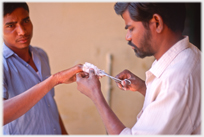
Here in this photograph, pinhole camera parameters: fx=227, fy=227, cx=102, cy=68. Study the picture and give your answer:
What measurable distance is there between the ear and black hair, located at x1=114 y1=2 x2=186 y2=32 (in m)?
0.02

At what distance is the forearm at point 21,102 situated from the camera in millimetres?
1228

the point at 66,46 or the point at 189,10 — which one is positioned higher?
the point at 189,10

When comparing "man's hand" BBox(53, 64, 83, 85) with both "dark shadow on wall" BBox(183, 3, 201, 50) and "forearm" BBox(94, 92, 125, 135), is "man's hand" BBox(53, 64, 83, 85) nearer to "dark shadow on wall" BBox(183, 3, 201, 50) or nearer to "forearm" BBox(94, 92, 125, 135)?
"forearm" BBox(94, 92, 125, 135)

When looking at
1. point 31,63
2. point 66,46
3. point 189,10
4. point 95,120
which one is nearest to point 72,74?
point 31,63

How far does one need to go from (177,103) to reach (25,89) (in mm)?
1003

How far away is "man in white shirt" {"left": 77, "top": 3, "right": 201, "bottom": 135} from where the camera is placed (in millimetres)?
920

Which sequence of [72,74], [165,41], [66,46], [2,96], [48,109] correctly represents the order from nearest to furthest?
[165,41] < [2,96] < [72,74] < [48,109] < [66,46]

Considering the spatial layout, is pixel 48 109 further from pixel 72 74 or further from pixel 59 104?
pixel 59 104

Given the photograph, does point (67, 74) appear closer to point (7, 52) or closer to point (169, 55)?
point (7, 52)

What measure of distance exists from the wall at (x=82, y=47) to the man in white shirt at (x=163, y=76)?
6.57 feet

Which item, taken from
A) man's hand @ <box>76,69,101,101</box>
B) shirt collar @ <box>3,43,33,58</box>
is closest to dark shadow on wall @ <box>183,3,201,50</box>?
man's hand @ <box>76,69,101,101</box>

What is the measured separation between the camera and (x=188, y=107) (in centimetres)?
93

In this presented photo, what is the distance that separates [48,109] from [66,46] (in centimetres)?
170

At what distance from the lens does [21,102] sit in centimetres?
126
